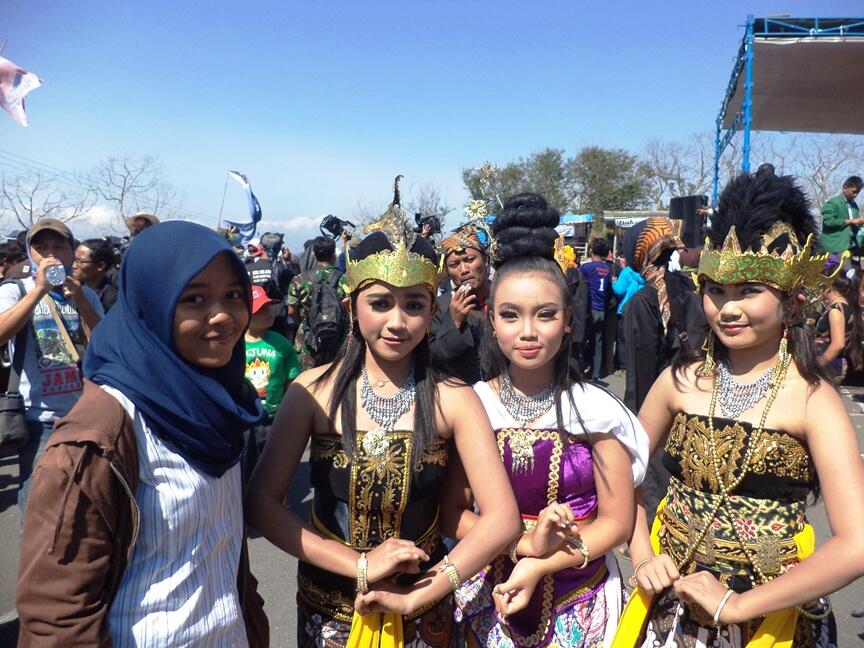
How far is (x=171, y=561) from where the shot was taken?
136 cm

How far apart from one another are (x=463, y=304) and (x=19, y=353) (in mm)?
2348

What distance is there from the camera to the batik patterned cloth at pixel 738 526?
1.74 metres

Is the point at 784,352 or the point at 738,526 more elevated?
the point at 784,352

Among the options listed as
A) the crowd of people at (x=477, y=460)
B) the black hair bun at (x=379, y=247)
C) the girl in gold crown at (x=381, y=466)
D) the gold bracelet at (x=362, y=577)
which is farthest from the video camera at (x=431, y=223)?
the gold bracelet at (x=362, y=577)

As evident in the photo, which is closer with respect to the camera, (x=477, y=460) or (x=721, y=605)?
(x=721, y=605)

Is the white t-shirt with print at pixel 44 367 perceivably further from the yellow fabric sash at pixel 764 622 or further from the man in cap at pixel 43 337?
the yellow fabric sash at pixel 764 622

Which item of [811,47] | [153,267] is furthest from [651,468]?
[811,47]

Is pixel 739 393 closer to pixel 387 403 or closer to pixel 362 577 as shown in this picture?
pixel 387 403

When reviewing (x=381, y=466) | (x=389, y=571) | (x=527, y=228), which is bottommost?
(x=389, y=571)

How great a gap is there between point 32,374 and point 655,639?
312 cm

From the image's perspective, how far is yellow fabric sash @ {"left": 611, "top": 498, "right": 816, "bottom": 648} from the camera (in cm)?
167

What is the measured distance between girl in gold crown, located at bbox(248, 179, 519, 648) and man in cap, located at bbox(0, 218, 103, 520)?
1903 mm

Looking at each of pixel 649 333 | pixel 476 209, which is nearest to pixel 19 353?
pixel 476 209

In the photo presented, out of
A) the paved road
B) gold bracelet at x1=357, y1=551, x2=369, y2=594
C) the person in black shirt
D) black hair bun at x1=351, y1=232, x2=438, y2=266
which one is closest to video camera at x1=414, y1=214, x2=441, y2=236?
black hair bun at x1=351, y1=232, x2=438, y2=266
